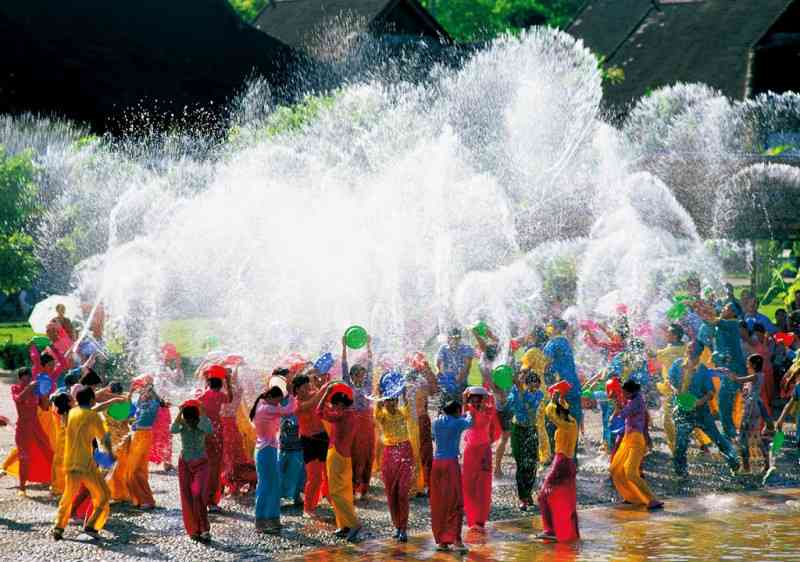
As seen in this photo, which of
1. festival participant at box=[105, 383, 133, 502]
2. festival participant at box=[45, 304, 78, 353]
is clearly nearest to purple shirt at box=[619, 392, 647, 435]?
festival participant at box=[105, 383, 133, 502]

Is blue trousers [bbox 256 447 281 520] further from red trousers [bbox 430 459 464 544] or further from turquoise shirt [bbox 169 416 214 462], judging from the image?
red trousers [bbox 430 459 464 544]

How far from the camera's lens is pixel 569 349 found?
15906mm

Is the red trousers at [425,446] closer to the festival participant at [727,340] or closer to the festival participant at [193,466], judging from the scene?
the festival participant at [193,466]

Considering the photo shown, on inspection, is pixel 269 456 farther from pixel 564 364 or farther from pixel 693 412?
pixel 693 412

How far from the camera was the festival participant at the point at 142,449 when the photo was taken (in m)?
13.4

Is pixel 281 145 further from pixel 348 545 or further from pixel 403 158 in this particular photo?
pixel 348 545

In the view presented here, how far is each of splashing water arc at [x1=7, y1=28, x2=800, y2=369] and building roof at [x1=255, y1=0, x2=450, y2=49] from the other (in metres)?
10.5

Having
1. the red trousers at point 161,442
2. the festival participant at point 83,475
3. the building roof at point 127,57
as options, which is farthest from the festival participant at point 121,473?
the building roof at point 127,57

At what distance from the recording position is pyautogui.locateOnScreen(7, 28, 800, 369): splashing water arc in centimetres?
2328

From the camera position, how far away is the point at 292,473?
44.0ft

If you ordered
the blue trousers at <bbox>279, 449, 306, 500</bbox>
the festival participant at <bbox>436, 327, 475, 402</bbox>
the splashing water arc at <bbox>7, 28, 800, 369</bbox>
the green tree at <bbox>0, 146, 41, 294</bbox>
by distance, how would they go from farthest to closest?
the green tree at <bbox>0, 146, 41, 294</bbox> → the splashing water arc at <bbox>7, 28, 800, 369</bbox> → the festival participant at <bbox>436, 327, 475, 402</bbox> → the blue trousers at <bbox>279, 449, 306, 500</bbox>

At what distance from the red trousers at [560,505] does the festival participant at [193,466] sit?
2936 millimetres

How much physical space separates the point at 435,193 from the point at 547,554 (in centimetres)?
1297

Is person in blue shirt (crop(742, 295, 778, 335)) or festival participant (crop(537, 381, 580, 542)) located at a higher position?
A: person in blue shirt (crop(742, 295, 778, 335))
